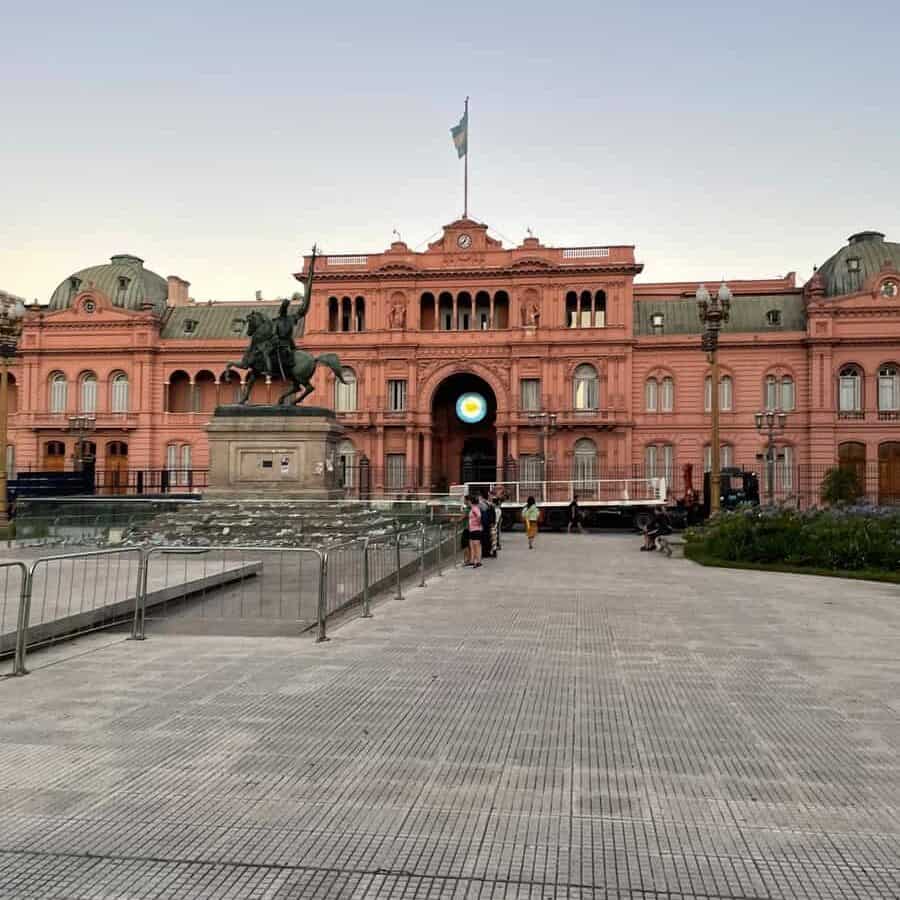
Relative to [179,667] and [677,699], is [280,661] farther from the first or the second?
[677,699]

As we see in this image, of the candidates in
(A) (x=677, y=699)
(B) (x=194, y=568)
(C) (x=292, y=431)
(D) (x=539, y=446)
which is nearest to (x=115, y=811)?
(A) (x=677, y=699)

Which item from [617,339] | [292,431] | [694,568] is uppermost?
[617,339]

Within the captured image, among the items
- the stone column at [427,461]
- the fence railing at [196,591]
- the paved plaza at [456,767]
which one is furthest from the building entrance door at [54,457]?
the paved plaza at [456,767]

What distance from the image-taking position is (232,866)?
4285 millimetres

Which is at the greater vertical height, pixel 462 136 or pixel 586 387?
pixel 462 136

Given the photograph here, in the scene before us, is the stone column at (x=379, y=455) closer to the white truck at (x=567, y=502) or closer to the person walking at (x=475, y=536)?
the white truck at (x=567, y=502)

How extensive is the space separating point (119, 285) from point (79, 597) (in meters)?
53.8

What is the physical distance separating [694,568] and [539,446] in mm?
32389

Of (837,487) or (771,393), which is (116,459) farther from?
(837,487)

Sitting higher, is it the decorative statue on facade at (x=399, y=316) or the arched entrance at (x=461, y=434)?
the decorative statue on facade at (x=399, y=316)

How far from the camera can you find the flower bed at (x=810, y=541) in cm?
1870

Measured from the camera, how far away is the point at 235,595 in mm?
12711

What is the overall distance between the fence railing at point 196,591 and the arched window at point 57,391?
48500mm

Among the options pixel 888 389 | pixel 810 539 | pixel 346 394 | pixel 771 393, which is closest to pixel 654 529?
pixel 810 539
